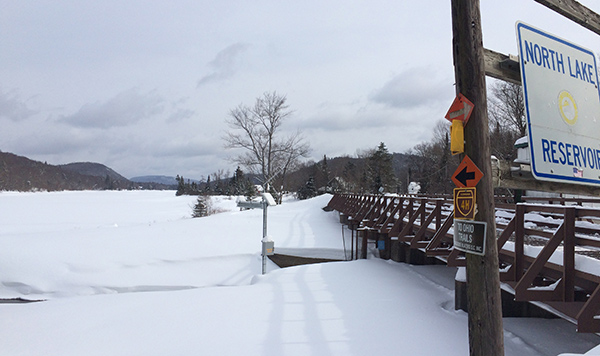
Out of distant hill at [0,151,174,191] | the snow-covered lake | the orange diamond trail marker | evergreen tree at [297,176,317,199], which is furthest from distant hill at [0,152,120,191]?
the orange diamond trail marker

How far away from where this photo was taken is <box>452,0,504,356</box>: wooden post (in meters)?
3.36

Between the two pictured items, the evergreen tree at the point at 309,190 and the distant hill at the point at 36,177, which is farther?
the distant hill at the point at 36,177

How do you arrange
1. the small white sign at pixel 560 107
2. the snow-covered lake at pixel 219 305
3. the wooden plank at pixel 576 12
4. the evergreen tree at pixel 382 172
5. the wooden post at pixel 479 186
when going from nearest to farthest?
the small white sign at pixel 560 107 < the wooden post at pixel 479 186 < the wooden plank at pixel 576 12 < the snow-covered lake at pixel 219 305 < the evergreen tree at pixel 382 172

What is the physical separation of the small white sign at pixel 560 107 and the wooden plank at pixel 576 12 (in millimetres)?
930

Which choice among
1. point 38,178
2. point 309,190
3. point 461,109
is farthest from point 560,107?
point 38,178

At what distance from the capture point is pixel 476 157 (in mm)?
3398

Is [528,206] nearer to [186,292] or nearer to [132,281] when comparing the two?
[186,292]

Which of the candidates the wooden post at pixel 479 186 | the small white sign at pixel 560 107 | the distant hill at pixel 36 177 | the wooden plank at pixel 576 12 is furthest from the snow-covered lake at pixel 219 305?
the distant hill at pixel 36 177

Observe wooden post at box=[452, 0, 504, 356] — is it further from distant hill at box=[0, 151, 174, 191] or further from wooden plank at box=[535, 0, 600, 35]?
distant hill at box=[0, 151, 174, 191]

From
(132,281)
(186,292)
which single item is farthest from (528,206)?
(132,281)

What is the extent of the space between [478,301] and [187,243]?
16774 millimetres

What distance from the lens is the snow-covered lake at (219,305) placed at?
6.98m

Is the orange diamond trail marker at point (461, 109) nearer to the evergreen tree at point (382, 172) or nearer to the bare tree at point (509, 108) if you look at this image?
the bare tree at point (509, 108)

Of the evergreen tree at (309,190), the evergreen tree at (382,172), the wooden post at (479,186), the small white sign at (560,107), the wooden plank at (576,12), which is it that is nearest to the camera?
the small white sign at (560,107)
